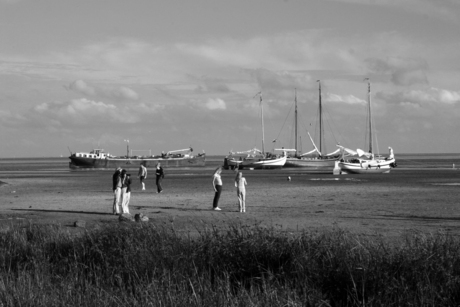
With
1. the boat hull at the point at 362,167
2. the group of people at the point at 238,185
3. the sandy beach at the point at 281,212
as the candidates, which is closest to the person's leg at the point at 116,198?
the sandy beach at the point at 281,212

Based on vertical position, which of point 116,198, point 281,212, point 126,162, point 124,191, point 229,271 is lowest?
point 281,212

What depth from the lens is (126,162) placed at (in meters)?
118

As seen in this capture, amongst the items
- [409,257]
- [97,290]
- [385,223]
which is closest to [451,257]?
[409,257]

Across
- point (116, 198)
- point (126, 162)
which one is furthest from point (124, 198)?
point (126, 162)

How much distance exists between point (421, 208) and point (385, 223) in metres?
6.77

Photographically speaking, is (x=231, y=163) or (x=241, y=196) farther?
(x=231, y=163)

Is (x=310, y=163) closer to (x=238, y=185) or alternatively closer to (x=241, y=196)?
(x=241, y=196)

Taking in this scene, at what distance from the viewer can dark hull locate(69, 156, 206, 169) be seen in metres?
114

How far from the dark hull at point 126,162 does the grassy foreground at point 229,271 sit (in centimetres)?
9606


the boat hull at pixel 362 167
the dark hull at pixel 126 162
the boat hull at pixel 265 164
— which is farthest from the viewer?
the dark hull at pixel 126 162

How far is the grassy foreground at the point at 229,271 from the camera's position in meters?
8.98

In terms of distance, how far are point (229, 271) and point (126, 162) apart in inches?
4295

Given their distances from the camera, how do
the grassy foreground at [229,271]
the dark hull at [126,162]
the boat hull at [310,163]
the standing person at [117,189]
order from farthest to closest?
the dark hull at [126,162] < the boat hull at [310,163] < the standing person at [117,189] < the grassy foreground at [229,271]

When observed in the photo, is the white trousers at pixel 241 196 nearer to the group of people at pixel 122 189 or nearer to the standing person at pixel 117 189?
the group of people at pixel 122 189
